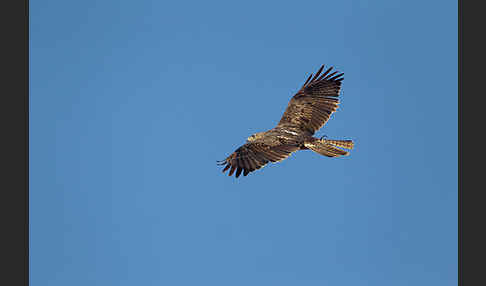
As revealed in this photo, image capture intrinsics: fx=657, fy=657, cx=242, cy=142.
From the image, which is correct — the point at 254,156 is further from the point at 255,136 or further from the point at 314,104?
the point at 314,104

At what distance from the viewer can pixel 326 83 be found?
19.9 m

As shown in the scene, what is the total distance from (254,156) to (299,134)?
7.59ft

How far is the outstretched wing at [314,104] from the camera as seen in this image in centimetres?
1916

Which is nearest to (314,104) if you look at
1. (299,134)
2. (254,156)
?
(299,134)

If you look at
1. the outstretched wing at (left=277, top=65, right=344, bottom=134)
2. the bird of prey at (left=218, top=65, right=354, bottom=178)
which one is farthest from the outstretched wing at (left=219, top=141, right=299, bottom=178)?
the outstretched wing at (left=277, top=65, right=344, bottom=134)

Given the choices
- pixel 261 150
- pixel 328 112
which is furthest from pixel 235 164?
pixel 328 112

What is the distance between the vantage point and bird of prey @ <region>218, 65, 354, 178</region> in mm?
16188

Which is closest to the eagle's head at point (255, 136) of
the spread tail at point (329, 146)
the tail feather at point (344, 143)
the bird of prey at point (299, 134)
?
the bird of prey at point (299, 134)

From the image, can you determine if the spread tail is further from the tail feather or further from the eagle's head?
the eagle's head

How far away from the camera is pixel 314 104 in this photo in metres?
19.5

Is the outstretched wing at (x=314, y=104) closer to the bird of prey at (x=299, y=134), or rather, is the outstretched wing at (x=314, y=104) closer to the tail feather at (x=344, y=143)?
the bird of prey at (x=299, y=134)

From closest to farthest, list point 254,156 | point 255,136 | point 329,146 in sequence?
1. point 254,156
2. point 329,146
3. point 255,136

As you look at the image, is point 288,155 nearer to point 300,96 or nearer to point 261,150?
point 261,150

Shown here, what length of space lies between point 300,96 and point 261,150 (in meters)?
3.89
